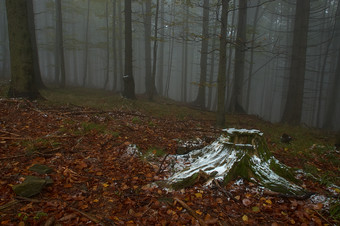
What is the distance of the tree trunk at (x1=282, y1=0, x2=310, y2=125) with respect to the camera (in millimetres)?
11031

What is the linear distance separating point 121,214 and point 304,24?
13.2 m

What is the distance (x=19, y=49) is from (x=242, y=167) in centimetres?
884

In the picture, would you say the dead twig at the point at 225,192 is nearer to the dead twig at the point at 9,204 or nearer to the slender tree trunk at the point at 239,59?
the dead twig at the point at 9,204

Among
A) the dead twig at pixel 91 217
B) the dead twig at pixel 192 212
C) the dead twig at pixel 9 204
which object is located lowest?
the dead twig at pixel 192 212

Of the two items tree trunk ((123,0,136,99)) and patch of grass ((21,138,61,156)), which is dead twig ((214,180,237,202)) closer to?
patch of grass ((21,138,61,156))

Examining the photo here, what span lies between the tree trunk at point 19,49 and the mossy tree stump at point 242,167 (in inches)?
291

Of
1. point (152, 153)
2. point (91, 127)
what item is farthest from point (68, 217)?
point (91, 127)

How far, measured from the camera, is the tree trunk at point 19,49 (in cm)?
735

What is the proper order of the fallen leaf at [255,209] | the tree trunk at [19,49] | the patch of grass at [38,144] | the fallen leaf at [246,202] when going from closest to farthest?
the fallen leaf at [255,209] < the fallen leaf at [246,202] < the patch of grass at [38,144] < the tree trunk at [19,49]

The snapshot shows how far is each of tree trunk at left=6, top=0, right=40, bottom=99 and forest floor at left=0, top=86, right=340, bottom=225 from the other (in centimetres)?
153

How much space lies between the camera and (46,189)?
10.5 ft

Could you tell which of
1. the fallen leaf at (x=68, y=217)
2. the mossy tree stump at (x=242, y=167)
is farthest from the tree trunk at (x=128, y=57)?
the fallen leaf at (x=68, y=217)

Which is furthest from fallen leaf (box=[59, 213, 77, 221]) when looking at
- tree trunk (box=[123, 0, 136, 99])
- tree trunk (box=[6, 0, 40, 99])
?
tree trunk (box=[123, 0, 136, 99])

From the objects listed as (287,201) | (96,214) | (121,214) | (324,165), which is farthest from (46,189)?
(324,165)
